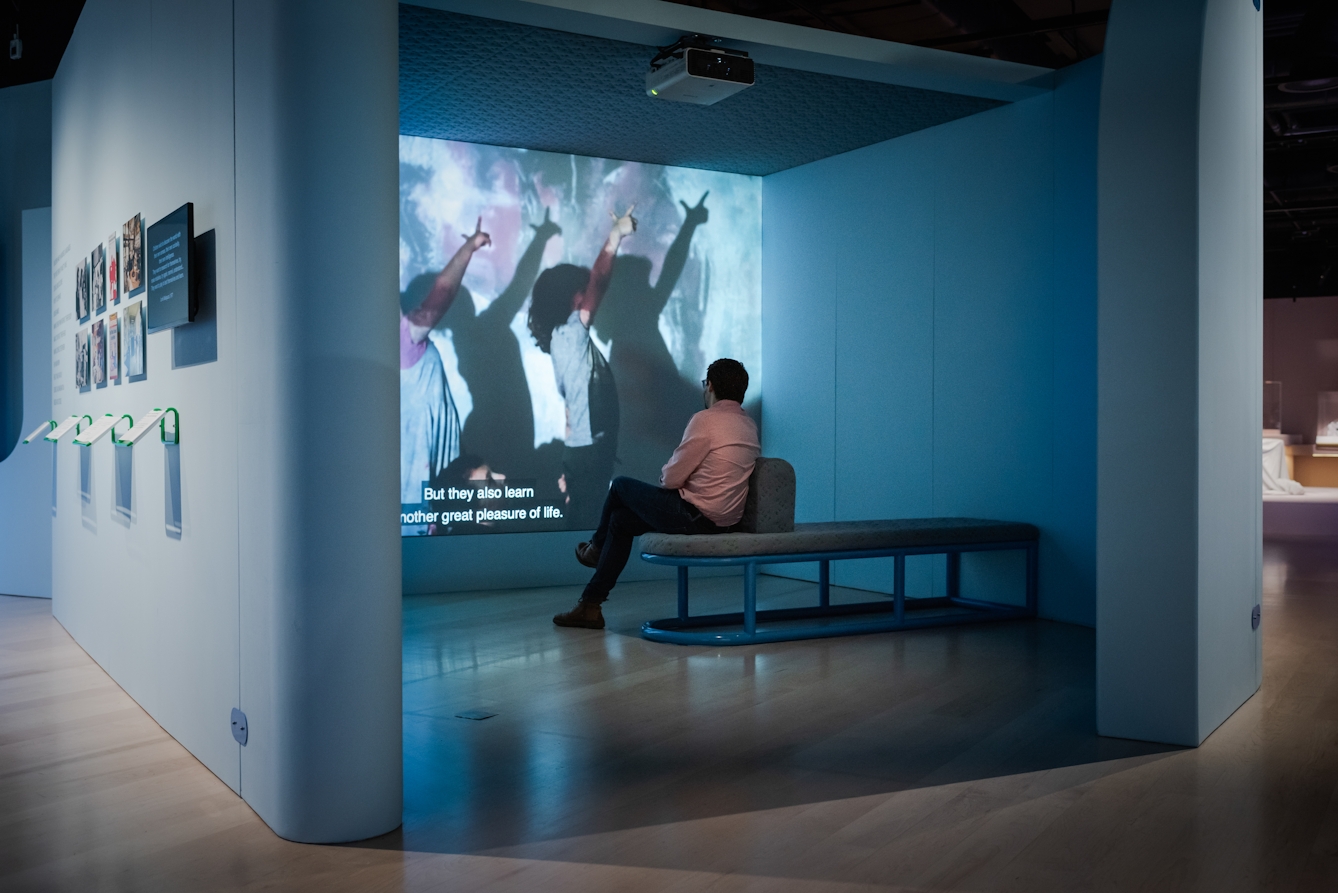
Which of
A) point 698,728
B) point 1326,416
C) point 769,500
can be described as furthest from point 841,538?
point 1326,416

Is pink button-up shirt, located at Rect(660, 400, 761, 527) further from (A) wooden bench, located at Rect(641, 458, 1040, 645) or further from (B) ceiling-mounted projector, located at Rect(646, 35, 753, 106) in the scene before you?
Answer: (B) ceiling-mounted projector, located at Rect(646, 35, 753, 106)

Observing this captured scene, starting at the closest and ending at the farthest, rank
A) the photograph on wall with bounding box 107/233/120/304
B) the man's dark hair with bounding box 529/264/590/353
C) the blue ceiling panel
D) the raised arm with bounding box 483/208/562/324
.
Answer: the photograph on wall with bounding box 107/233/120/304, the blue ceiling panel, the raised arm with bounding box 483/208/562/324, the man's dark hair with bounding box 529/264/590/353

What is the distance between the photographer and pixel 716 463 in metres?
5.92

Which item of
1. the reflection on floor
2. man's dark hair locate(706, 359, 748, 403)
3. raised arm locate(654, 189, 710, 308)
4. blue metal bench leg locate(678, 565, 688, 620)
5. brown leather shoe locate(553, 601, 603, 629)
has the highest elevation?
raised arm locate(654, 189, 710, 308)

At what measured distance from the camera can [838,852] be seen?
9.08 feet

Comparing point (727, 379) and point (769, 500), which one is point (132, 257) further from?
point (769, 500)

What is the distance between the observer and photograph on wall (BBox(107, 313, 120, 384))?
15.1ft

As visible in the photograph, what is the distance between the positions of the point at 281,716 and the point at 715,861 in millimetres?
1164

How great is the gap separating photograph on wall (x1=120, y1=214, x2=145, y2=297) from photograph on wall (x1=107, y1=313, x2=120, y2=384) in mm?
202

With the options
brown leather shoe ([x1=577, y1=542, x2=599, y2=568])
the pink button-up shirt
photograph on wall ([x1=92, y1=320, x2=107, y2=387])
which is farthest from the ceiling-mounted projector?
photograph on wall ([x1=92, y1=320, x2=107, y2=387])

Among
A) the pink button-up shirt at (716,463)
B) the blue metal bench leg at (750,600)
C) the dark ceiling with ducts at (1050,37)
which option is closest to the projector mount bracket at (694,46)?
the pink button-up shirt at (716,463)

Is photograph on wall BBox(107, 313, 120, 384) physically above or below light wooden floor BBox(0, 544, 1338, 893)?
above

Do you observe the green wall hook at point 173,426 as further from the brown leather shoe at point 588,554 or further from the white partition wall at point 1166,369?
the white partition wall at point 1166,369

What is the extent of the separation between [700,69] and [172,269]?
2807 mm
